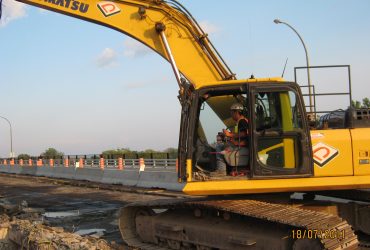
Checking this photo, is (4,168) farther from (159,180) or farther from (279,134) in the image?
(279,134)

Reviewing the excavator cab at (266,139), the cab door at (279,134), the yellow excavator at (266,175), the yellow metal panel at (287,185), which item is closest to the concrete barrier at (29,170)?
the yellow excavator at (266,175)

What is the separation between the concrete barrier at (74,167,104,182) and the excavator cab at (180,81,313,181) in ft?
63.4

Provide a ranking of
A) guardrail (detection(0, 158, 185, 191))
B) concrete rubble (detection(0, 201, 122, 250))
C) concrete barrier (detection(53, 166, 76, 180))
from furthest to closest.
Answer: concrete barrier (detection(53, 166, 76, 180))
guardrail (detection(0, 158, 185, 191))
concrete rubble (detection(0, 201, 122, 250))

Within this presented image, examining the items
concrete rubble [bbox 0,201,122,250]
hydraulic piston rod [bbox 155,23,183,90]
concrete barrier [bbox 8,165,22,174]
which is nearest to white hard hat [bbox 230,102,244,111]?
hydraulic piston rod [bbox 155,23,183,90]

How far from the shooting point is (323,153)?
21.1ft

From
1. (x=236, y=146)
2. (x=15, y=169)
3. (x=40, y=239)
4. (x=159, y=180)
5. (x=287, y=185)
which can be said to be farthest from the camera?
(x=15, y=169)

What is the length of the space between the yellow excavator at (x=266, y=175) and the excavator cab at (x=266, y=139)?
0.01 meters

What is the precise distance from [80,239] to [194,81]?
3521 mm

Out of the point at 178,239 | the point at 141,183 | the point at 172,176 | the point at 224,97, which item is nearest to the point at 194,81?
the point at 224,97

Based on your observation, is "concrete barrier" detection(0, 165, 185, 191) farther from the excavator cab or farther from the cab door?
the cab door

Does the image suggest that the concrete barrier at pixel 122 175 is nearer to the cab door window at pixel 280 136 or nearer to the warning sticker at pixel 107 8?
the warning sticker at pixel 107 8

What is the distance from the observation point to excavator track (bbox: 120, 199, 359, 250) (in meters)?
5.60

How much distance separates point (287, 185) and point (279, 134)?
0.72 metres

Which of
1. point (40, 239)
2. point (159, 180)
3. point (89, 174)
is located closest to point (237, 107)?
point (40, 239)
